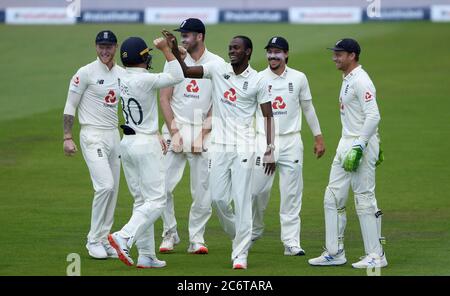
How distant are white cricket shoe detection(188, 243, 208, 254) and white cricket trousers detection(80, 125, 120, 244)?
109 cm

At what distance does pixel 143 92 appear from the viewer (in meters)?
12.8

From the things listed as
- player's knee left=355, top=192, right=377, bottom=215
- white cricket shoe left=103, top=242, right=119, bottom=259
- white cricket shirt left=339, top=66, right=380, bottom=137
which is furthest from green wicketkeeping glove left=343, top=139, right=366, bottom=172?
white cricket shoe left=103, top=242, right=119, bottom=259

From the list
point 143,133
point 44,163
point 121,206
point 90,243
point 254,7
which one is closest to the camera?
point 143,133

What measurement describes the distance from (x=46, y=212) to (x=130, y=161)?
14.2 ft

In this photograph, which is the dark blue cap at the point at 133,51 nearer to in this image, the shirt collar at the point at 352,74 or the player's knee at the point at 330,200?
the shirt collar at the point at 352,74

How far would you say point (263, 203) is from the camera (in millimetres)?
14523

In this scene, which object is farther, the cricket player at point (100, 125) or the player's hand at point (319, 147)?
the player's hand at point (319, 147)

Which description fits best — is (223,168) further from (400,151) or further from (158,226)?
(400,151)

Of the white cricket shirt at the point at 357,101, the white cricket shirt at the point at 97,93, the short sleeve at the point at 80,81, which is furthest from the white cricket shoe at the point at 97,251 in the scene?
the white cricket shirt at the point at 357,101

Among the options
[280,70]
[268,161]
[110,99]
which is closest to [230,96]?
[268,161]

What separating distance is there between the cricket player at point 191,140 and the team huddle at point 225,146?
1.4 inches

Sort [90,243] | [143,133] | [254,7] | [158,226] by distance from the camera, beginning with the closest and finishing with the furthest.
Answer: [143,133]
[90,243]
[158,226]
[254,7]

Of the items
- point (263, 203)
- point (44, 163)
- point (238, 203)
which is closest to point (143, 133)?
point (238, 203)

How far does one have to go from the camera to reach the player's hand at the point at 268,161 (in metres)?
13.1
